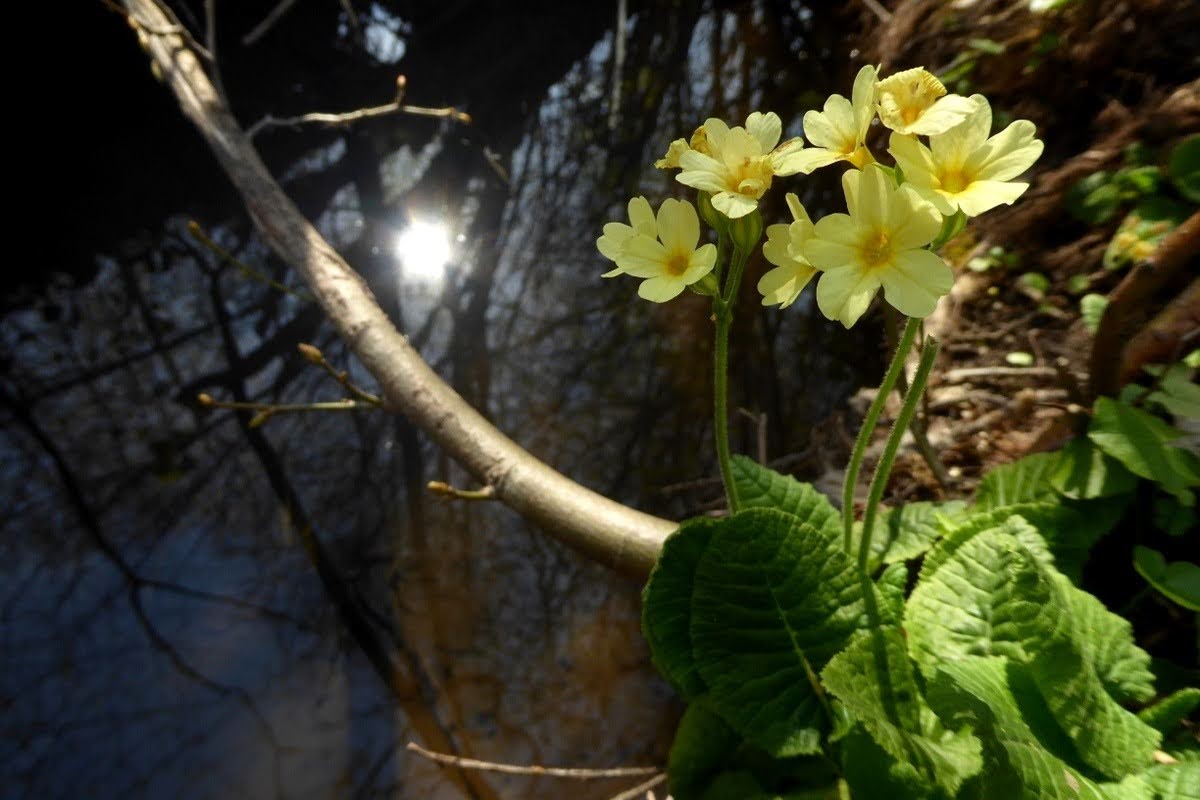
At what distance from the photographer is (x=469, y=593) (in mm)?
1629

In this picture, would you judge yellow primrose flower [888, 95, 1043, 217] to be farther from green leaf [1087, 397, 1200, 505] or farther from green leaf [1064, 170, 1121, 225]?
green leaf [1064, 170, 1121, 225]

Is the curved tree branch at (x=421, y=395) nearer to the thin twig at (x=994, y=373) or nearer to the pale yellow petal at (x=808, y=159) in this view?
the pale yellow petal at (x=808, y=159)

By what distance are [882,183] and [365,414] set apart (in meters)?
1.66

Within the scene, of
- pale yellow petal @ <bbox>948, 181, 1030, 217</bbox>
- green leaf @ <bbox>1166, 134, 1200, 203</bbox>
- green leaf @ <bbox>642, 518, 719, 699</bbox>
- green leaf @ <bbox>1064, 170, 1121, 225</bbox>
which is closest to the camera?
pale yellow petal @ <bbox>948, 181, 1030, 217</bbox>

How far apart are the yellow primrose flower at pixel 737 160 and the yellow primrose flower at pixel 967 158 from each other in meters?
0.11

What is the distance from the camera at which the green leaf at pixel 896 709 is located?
0.75 meters

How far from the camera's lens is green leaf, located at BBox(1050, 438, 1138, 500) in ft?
3.27

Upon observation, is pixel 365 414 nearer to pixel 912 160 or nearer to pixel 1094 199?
pixel 912 160

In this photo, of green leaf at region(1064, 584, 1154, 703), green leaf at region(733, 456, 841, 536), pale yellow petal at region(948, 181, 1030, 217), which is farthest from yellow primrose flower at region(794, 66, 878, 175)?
green leaf at region(1064, 584, 1154, 703)

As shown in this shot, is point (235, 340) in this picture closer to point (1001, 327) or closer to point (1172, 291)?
point (1001, 327)

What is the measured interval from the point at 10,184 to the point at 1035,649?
3.12 meters

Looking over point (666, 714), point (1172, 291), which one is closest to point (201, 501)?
point (666, 714)

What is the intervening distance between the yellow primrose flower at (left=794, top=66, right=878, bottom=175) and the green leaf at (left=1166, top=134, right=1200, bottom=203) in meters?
1.17

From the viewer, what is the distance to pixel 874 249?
67cm
